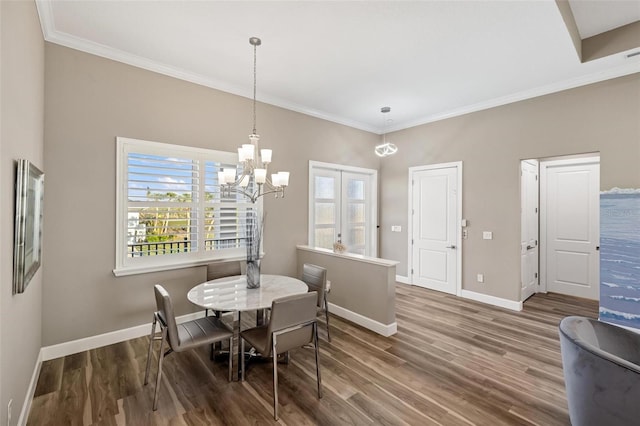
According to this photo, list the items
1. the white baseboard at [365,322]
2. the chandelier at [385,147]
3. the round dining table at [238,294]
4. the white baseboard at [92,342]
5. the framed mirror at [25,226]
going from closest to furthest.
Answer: the framed mirror at [25,226] < the round dining table at [238,294] < the white baseboard at [92,342] < the white baseboard at [365,322] < the chandelier at [385,147]

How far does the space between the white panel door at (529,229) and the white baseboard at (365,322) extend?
2.48 metres

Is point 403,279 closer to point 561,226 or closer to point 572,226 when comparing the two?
point 561,226

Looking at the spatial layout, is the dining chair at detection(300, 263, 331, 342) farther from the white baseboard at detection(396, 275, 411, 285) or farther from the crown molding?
the crown molding

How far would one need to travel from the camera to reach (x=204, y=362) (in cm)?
280

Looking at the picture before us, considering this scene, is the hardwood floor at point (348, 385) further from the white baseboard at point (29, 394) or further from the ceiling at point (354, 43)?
the ceiling at point (354, 43)

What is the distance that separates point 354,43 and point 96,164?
A: 296cm

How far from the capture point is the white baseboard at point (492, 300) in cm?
430

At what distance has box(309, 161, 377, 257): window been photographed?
5.06 meters

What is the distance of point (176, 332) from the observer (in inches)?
87.0

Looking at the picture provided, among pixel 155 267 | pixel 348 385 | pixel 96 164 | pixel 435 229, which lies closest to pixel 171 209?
pixel 155 267

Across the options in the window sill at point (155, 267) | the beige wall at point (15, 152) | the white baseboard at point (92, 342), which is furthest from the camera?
the window sill at point (155, 267)

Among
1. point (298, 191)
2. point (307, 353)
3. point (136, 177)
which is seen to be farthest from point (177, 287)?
point (298, 191)

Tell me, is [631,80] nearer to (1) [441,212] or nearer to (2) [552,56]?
(2) [552,56]

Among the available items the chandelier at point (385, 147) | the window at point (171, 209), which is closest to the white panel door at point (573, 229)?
the chandelier at point (385, 147)
